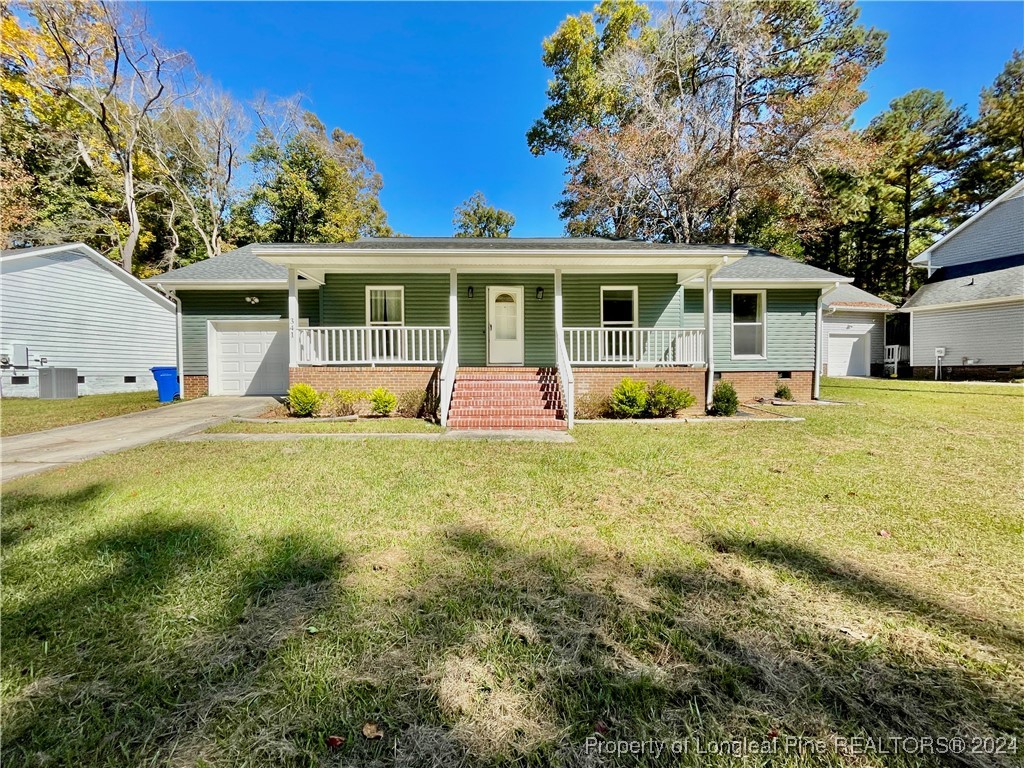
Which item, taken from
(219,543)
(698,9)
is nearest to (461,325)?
(219,543)

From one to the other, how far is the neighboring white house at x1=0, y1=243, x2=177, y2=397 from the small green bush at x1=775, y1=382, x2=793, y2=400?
68.2 ft

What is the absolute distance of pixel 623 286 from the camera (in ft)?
34.1

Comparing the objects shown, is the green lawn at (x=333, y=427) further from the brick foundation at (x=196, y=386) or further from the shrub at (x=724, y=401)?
the shrub at (x=724, y=401)

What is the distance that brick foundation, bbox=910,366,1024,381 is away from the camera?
15.2 m

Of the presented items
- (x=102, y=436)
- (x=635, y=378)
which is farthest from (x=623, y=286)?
(x=102, y=436)

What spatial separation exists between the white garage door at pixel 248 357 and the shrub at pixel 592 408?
27.9 ft

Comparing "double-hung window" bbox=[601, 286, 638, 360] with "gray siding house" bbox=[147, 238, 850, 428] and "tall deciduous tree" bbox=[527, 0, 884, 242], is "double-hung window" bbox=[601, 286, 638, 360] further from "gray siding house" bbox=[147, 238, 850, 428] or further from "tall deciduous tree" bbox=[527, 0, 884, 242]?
"tall deciduous tree" bbox=[527, 0, 884, 242]

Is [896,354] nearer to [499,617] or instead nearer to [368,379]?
[368,379]

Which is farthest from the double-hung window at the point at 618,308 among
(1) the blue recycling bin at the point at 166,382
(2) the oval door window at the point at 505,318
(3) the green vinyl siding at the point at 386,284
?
(1) the blue recycling bin at the point at 166,382

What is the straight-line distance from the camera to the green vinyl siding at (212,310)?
10.9 meters

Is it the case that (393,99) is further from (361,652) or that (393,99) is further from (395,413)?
(361,652)

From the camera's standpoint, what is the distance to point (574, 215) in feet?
71.6

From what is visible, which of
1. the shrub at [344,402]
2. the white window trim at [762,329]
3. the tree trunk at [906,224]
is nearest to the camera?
the shrub at [344,402]

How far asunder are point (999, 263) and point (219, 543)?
2807cm
